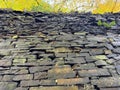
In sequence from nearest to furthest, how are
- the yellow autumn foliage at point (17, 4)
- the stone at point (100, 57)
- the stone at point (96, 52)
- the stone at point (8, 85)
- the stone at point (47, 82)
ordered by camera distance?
the stone at point (8, 85), the stone at point (47, 82), the stone at point (100, 57), the stone at point (96, 52), the yellow autumn foliage at point (17, 4)

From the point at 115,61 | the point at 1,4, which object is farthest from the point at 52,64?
the point at 1,4

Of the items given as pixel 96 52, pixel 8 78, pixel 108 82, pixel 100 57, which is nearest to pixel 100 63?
pixel 100 57

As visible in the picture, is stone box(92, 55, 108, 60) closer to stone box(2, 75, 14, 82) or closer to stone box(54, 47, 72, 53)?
stone box(54, 47, 72, 53)

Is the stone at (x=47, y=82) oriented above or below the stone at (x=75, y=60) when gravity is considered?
below

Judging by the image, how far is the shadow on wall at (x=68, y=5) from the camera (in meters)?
13.0

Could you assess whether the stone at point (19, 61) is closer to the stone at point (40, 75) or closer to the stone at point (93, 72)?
the stone at point (40, 75)

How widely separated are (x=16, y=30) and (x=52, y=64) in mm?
1705

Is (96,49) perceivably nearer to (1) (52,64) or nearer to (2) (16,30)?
(1) (52,64)

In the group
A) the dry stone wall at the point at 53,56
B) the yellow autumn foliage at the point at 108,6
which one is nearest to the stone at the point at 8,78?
the dry stone wall at the point at 53,56

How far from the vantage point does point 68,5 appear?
1507cm

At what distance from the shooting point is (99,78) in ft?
11.8

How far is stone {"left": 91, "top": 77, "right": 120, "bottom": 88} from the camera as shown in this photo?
11.3 feet

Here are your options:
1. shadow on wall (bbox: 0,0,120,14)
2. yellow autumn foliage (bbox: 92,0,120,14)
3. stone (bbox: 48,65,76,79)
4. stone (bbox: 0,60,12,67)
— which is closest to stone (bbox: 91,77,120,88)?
stone (bbox: 48,65,76,79)

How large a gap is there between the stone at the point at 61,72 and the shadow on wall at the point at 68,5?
8.59 metres
